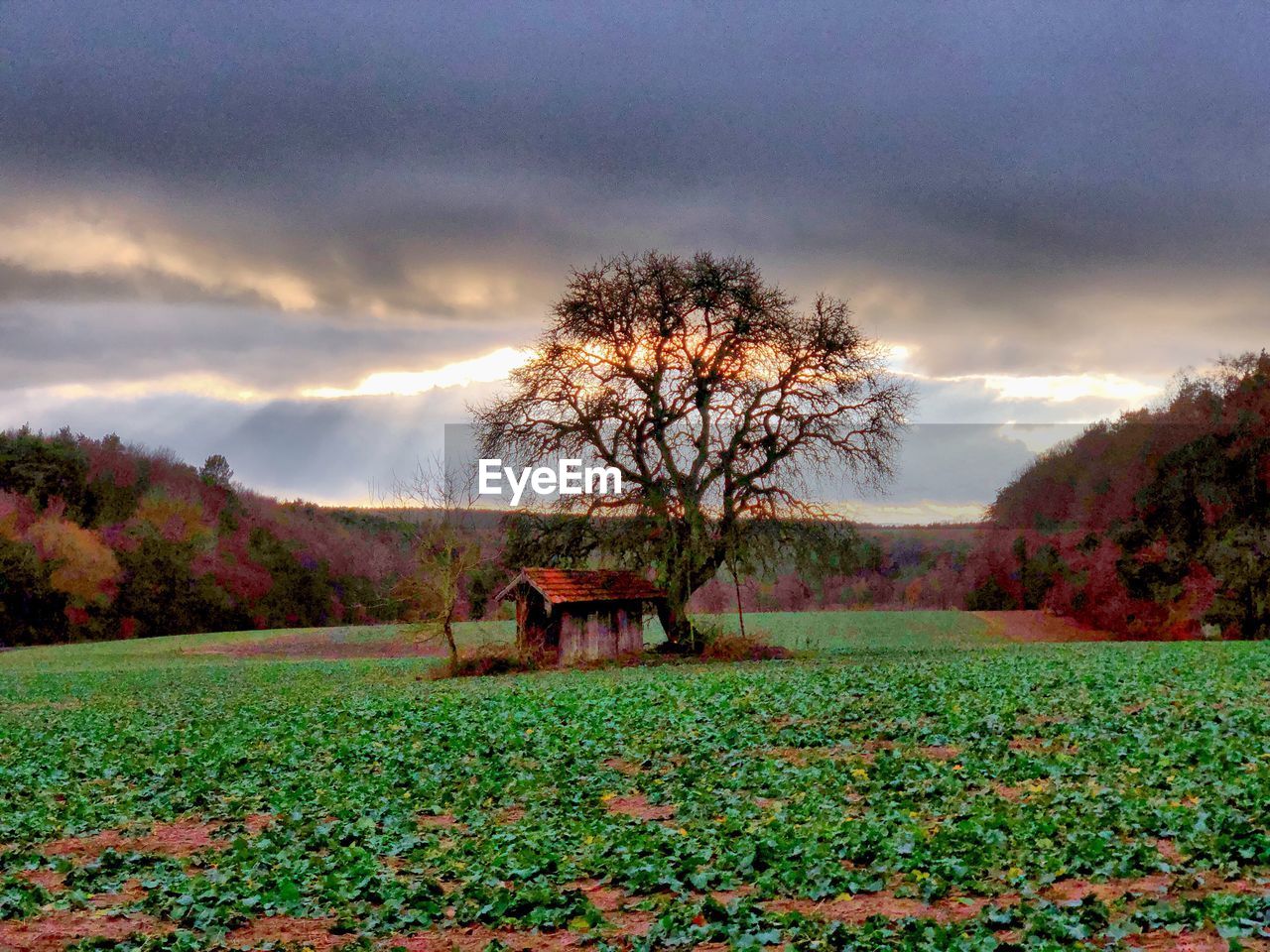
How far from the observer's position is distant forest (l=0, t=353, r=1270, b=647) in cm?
5003

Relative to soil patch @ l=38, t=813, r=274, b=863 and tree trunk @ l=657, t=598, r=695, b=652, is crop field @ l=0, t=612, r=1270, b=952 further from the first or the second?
tree trunk @ l=657, t=598, r=695, b=652

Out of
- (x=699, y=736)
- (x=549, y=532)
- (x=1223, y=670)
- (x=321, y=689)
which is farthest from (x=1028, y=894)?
(x=549, y=532)

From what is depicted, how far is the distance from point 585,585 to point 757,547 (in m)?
6.98

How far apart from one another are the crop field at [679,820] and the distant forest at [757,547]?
60.2 ft

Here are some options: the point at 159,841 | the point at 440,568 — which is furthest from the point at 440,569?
the point at 159,841

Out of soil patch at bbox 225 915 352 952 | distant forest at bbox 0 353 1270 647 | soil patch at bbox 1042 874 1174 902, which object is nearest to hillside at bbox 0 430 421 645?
distant forest at bbox 0 353 1270 647

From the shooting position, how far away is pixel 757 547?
42.9 m

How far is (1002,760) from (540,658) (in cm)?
2733

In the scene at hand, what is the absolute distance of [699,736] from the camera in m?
19.1

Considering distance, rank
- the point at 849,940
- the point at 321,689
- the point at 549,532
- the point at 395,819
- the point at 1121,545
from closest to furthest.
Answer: the point at 849,940 < the point at 395,819 < the point at 321,689 < the point at 549,532 < the point at 1121,545

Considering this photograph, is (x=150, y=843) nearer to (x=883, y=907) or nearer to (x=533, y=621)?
(x=883, y=907)

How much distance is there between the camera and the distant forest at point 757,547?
5003 cm

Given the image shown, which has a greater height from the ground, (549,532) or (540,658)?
(549,532)

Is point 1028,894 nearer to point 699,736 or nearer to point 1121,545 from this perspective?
point 699,736
